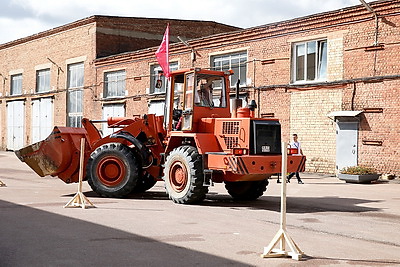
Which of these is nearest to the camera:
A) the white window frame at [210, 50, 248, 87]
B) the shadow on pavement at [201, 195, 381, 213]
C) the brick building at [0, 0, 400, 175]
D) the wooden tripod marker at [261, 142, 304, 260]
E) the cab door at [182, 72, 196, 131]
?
the wooden tripod marker at [261, 142, 304, 260]

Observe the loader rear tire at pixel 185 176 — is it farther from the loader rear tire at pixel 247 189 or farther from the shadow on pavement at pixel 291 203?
the loader rear tire at pixel 247 189

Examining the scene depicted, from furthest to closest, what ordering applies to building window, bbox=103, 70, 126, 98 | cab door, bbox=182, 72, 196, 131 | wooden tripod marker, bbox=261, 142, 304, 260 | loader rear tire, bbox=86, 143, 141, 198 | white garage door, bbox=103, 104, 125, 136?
building window, bbox=103, 70, 126, 98 → white garage door, bbox=103, 104, 125, 136 → loader rear tire, bbox=86, 143, 141, 198 → cab door, bbox=182, 72, 196, 131 → wooden tripod marker, bbox=261, 142, 304, 260

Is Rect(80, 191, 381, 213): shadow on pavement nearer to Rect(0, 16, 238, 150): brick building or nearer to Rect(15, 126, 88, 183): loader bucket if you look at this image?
Rect(15, 126, 88, 183): loader bucket

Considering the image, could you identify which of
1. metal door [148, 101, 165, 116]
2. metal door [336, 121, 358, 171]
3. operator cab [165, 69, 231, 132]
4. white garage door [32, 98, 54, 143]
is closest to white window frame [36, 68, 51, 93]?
white garage door [32, 98, 54, 143]

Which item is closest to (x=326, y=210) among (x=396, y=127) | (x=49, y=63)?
(x=396, y=127)

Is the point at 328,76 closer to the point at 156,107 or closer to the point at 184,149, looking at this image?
the point at 156,107

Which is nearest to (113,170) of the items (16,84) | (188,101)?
(188,101)

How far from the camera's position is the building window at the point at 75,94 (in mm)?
34353

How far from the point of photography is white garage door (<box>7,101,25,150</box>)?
130ft

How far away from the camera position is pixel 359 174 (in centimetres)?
1827

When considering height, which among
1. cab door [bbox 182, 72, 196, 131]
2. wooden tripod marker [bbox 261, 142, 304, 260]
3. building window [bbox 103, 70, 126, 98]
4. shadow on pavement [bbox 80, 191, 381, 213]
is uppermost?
building window [bbox 103, 70, 126, 98]

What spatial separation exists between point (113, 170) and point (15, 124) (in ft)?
97.8

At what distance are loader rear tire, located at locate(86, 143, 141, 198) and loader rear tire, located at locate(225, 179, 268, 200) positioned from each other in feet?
7.44

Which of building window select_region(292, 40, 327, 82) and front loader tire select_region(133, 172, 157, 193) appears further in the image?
building window select_region(292, 40, 327, 82)
